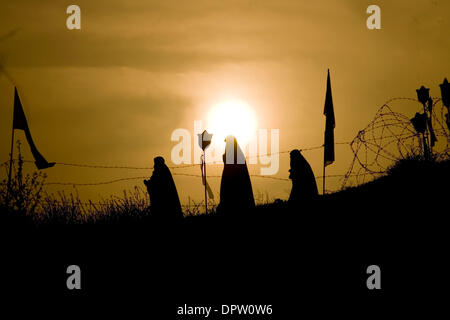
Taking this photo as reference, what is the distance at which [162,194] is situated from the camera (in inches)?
584

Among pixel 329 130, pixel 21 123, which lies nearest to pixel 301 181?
pixel 329 130

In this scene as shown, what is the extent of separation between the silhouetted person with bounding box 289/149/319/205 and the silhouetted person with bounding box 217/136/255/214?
45.5 inches

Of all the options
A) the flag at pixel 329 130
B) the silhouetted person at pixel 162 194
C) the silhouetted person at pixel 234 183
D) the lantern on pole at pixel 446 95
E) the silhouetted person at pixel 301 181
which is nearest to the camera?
the silhouetted person at pixel 162 194

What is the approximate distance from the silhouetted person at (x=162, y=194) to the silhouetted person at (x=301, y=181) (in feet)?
10.1

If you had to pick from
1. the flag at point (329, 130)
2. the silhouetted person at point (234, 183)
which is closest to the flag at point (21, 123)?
the silhouetted person at point (234, 183)

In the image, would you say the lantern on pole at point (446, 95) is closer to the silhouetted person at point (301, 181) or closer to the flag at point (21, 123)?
the silhouetted person at point (301, 181)

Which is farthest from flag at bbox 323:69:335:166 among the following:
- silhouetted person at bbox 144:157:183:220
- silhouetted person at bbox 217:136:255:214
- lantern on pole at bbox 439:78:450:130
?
silhouetted person at bbox 144:157:183:220

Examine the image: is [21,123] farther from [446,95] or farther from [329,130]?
[446,95]

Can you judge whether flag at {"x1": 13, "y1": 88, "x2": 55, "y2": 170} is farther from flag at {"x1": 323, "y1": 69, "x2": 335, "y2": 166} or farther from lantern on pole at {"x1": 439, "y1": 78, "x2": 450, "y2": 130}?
lantern on pole at {"x1": 439, "y1": 78, "x2": 450, "y2": 130}

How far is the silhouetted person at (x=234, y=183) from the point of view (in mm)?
15711

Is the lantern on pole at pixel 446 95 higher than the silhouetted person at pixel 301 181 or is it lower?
higher

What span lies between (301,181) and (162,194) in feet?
11.8

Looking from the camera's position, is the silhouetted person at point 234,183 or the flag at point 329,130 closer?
the silhouetted person at point 234,183
